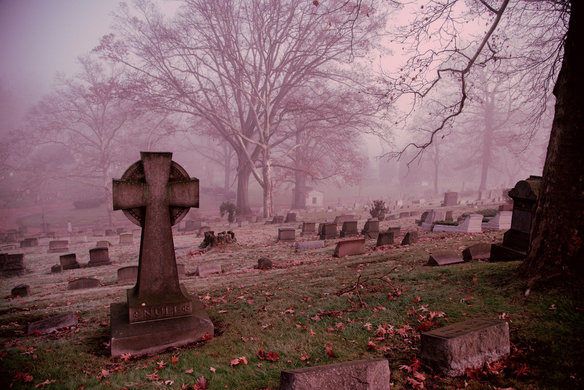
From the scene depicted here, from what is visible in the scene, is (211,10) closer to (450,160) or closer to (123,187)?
(123,187)

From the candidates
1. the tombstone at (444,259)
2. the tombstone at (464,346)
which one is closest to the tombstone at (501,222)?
the tombstone at (444,259)

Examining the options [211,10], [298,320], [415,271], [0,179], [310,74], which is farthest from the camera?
[0,179]

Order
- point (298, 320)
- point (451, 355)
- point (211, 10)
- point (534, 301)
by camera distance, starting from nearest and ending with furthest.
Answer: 1. point (451, 355)
2. point (534, 301)
3. point (298, 320)
4. point (211, 10)

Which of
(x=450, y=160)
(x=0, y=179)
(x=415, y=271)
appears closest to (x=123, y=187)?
(x=415, y=271)

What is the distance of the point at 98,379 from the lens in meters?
3.85

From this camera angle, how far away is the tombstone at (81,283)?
9.97 metres

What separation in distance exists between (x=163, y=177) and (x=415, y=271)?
5.14 meters

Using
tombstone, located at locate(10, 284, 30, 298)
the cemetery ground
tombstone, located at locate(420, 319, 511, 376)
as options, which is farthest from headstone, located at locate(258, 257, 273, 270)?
tombstone, located at locate(420, 319, 511, 376)

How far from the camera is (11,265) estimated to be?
14180 mm

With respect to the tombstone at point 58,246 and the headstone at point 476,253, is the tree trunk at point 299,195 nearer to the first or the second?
the tombstone at point 58,246

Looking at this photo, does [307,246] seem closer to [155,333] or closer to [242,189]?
[155,333]

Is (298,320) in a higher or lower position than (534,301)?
lower

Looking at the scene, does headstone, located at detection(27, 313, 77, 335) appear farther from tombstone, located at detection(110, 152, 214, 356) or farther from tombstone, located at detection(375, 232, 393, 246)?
tombstone, located at detection(375, 232, 393, 246)

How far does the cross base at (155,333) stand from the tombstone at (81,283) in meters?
6.21
